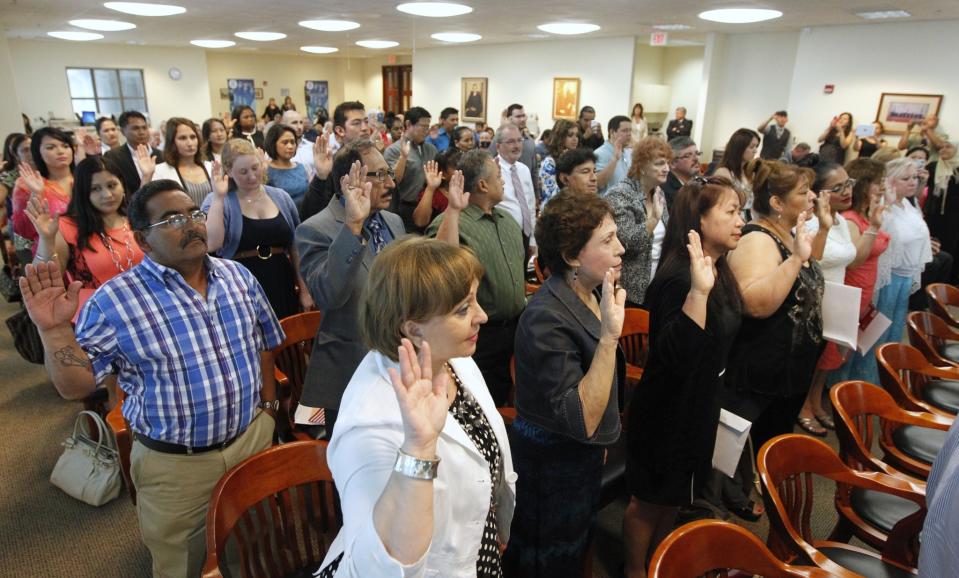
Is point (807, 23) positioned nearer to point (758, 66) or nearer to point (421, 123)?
point (758, 66)

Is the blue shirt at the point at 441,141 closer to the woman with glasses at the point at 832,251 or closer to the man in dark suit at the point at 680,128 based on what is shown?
the woman with glasses at the point at 832,251

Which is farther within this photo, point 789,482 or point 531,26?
point 531,26

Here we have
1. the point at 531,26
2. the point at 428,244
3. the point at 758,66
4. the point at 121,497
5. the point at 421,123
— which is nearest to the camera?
the point at 428,244

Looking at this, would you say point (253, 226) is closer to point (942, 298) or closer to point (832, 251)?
point (832, 251)

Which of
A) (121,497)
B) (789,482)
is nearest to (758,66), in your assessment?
(789,482)

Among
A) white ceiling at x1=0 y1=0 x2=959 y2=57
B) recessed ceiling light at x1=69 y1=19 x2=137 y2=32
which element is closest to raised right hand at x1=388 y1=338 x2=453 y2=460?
white ceiling at x1=0 y1=0 x2=959 y2=57

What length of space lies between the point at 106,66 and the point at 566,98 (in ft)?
41.3

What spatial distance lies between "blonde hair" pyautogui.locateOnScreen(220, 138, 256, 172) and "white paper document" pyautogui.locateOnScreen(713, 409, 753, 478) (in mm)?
2602

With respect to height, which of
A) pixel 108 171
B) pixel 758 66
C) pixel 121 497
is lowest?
pixel 121 497

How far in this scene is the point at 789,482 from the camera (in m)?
1.85

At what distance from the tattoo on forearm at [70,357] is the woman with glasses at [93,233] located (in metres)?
1.12

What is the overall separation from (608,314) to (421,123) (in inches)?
162

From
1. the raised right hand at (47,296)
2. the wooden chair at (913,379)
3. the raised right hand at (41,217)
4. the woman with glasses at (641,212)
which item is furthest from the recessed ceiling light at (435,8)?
the raised right hand at (47,296)

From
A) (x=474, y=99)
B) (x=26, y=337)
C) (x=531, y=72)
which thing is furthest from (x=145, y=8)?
(x=474, y=99)
